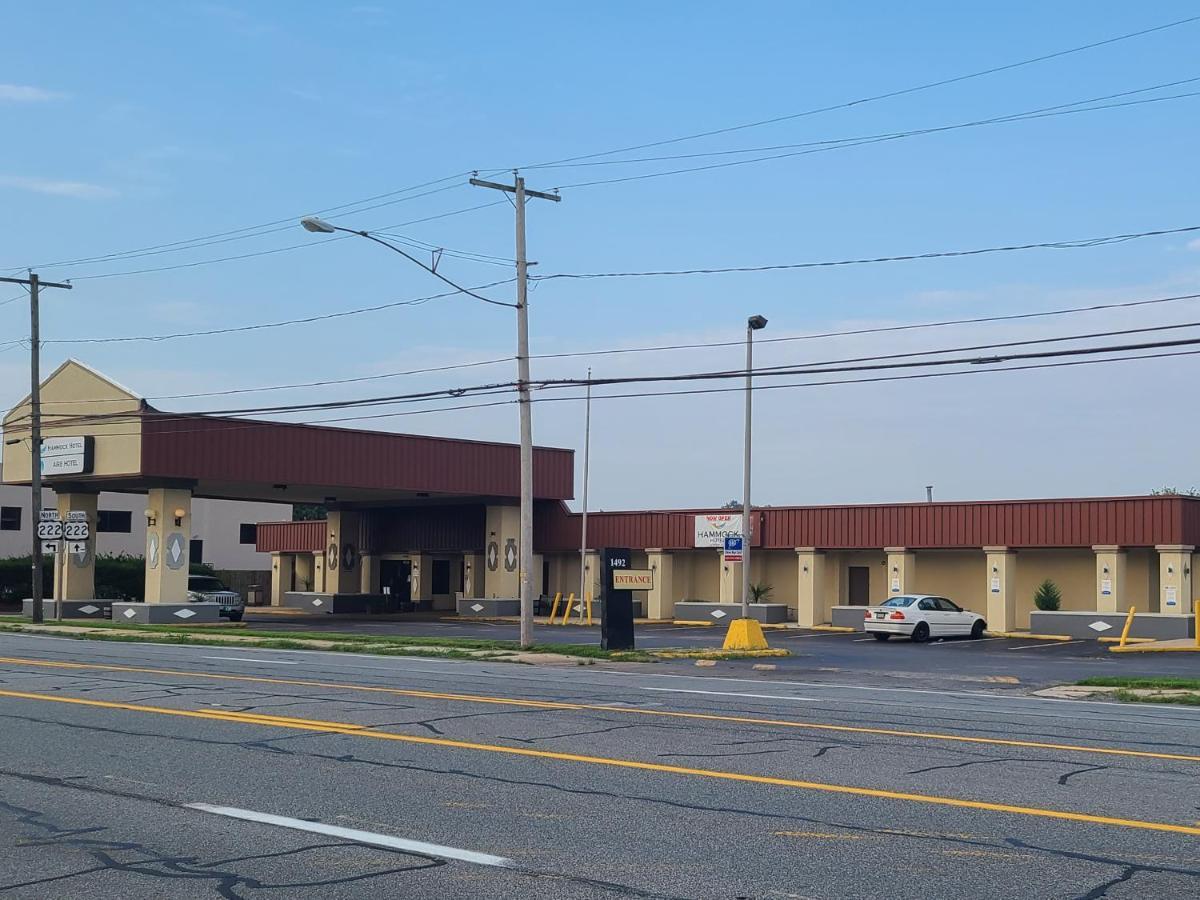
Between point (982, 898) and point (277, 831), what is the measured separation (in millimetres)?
4380

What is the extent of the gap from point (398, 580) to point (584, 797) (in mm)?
52462

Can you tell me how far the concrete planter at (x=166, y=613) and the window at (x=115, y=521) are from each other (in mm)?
31345

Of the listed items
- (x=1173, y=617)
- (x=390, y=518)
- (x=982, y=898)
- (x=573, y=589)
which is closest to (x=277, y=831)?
(x=982, y=898)

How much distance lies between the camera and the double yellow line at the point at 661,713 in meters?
12.9

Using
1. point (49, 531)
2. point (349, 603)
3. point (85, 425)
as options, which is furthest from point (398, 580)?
point (49, 531)

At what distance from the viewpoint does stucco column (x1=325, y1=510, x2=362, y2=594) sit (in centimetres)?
6028

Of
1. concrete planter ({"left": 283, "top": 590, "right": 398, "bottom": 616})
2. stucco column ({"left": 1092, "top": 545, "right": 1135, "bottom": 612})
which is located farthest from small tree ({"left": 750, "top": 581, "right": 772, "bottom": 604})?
concrete planter ({"left": 283, "top": 590, "right": 398, "bottom": 616})

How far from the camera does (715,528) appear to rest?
162 feet

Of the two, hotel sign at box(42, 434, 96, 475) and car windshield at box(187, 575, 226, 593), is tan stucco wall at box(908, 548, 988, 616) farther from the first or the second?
hotel sign at box(42, 434, 96, 475)

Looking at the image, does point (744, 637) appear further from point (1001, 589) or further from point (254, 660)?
point (1001, 589)

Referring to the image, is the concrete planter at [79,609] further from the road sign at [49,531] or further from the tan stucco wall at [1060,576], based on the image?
the tan stucco wall at [1060,576]

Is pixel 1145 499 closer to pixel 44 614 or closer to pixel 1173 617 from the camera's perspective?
pixel 1173 617

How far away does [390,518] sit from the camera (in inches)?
2418

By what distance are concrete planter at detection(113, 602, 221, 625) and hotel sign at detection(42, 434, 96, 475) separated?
15.2 feet
